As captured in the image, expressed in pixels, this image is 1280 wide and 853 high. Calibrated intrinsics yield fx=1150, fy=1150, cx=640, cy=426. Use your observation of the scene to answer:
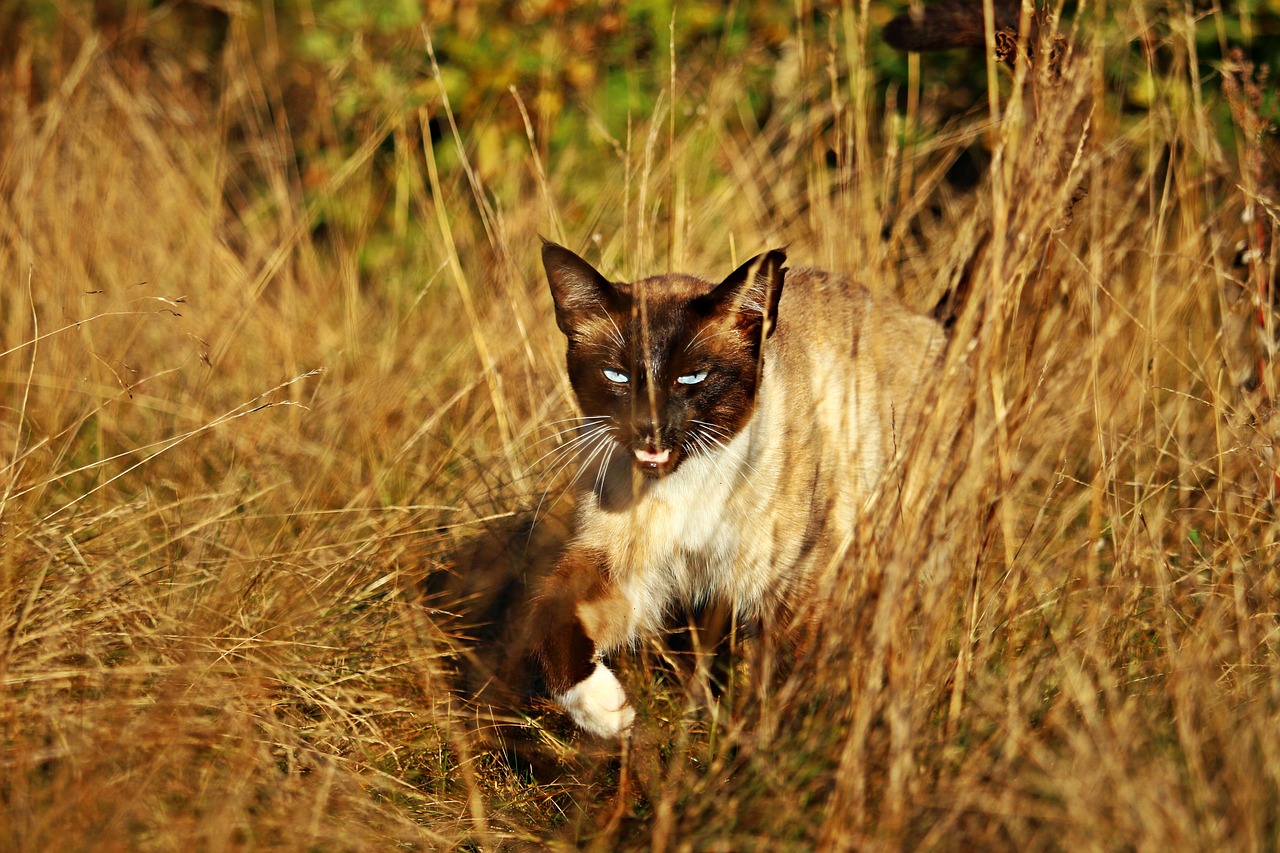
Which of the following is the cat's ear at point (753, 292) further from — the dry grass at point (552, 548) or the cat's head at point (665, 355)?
the dry grass at point (552, 548)

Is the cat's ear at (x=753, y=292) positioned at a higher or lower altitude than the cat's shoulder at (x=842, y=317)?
higher

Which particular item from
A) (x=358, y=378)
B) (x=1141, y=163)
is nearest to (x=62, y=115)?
(x=358, y=378)

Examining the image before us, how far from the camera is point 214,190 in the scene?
481 cm

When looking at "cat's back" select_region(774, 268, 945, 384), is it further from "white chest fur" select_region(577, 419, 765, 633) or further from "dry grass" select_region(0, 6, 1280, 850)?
"white chest fur" select_region(577, 419, 765, 633)

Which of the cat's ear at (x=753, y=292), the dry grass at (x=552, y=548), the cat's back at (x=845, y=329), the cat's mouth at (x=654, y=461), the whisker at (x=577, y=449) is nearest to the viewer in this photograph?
the dry grass at (x=552, y=548)

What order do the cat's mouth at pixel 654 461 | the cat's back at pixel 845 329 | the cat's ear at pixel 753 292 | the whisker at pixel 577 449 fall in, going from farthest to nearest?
the cat's back at pixel 845 329 < the whisker at pixel 577 449 < the cat's mouth at pixel 654 461 < the cat's ear at pixel 753 292

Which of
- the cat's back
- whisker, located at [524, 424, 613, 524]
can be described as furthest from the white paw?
the cat's back

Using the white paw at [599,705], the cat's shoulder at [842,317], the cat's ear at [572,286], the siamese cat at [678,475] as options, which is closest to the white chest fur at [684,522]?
the siamese cat at [678,475]

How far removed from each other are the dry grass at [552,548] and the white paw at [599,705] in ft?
0.21

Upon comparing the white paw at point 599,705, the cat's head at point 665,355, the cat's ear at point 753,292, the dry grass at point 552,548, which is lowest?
the white paw at point 599,705

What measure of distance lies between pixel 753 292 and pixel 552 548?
0.97 m

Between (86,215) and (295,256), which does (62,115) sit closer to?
(86,215)

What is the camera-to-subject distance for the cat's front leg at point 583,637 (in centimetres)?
283

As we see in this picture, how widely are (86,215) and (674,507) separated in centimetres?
313
